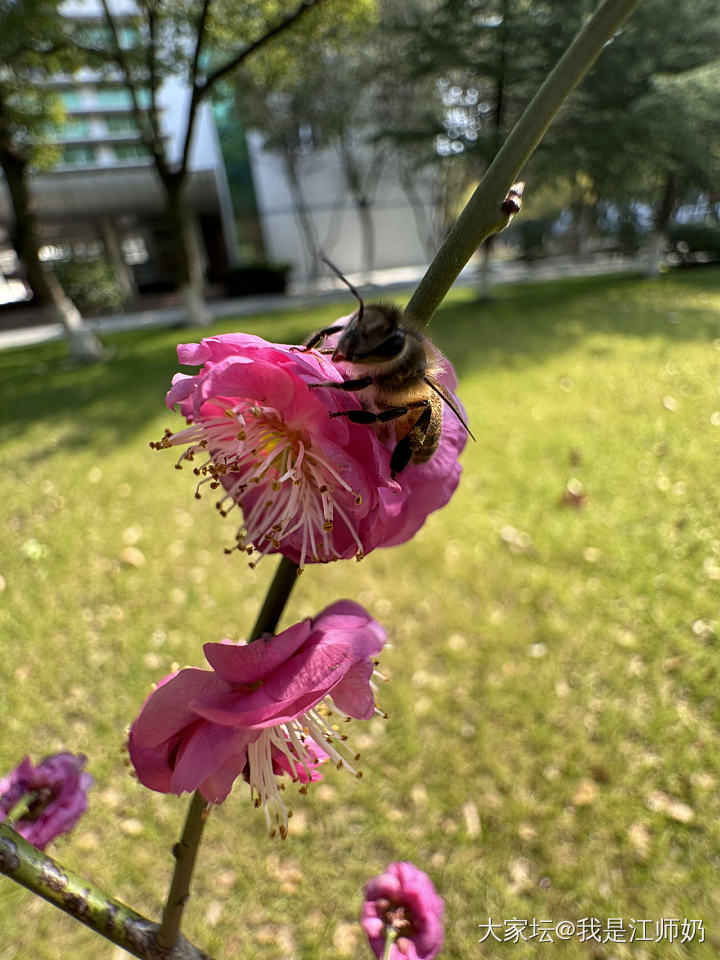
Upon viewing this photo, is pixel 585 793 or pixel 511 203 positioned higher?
pixel 511 203

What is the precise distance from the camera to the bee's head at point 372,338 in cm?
63

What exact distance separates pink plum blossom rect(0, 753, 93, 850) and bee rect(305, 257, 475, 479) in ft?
2.78

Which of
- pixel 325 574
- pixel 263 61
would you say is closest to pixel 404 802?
pixel 325 574

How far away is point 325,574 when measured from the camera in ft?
13.8

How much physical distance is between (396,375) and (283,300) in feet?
68.9

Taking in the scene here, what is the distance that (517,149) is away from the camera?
0.51 metres

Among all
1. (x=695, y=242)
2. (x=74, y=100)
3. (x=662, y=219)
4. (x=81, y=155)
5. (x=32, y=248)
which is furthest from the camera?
(x=74, y=100)

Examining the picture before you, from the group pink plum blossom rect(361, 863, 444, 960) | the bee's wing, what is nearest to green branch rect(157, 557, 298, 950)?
the bee's wing

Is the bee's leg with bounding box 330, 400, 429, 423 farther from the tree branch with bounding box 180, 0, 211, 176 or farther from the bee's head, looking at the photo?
the tree branch with bounding box 180, 0, 211, 176

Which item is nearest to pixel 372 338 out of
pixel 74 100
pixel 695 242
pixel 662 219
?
pixel 662 219

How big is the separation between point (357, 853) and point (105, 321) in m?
18.8

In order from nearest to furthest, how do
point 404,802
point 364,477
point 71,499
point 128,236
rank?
point 364,477, point 404,802, point 71,499, point 128,236

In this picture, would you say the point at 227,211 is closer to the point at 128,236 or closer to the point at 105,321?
the point at 128,236

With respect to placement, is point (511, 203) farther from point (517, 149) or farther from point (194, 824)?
point (194, 824)
